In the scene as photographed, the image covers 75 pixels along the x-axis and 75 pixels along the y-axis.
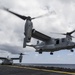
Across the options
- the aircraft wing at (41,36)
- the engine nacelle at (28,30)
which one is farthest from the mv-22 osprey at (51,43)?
the engine nacelle at (28,30)

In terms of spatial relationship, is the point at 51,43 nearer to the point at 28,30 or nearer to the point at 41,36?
the point at 41,36

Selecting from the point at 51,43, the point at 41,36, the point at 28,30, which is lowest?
the point at 51,43

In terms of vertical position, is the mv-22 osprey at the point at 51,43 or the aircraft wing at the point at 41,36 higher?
the aircraft wing at the point at 41,36

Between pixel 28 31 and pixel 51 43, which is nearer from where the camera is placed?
pixel 28 31

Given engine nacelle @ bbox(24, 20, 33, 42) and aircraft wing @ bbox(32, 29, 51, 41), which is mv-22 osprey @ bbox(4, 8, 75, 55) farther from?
engine nacelle @ bbox(24, 20, 33, 42)

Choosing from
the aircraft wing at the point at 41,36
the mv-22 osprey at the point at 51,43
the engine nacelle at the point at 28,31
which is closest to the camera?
the engine nacelle at the point at 28,31

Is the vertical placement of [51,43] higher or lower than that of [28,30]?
lower

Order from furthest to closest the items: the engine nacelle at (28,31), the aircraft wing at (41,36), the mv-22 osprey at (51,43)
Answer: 1. the aircraft wing at (41,36)
2. the mv-22 osprey at (51,43)
3. the engine nacelle at (28,31)

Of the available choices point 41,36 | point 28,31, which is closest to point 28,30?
point 28,31

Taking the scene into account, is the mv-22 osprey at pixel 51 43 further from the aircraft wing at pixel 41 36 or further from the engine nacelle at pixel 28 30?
the engine nacelle at pixel 28 30

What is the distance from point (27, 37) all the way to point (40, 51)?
17.8 m

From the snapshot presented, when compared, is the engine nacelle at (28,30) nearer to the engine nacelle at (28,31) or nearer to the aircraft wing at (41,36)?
the engine nacelle at (28,31)

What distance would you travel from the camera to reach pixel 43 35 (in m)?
68.2

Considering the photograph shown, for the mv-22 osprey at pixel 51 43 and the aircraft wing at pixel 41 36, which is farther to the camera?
the aircraft wing at pixel 41 36
